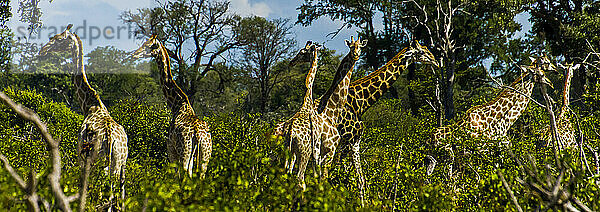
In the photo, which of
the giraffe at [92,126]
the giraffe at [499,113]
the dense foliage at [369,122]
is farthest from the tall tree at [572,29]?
the giraffe at [92,126]

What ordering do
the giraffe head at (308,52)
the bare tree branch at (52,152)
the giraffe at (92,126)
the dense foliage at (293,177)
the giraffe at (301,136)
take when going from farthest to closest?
the giraffe head at (308,52), the giraffe at (301,136), the giraffe at (92,126), the dense foliage at (293,177), the bare tree branch at (52,152)

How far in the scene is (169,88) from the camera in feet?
29.5

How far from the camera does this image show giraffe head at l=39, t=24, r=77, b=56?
877 centimetres

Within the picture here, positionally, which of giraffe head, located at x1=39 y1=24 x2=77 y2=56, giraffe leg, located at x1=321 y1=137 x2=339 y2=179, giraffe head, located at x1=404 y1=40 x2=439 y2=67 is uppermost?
giraffe head, located at x1=39 y1=24 x2=77 y2=56

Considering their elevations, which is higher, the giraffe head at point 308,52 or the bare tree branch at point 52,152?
the giraffe head at point 308,52

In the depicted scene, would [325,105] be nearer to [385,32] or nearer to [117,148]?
[117,148]

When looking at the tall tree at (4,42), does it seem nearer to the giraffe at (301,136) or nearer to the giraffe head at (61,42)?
the giraffe head at (61,42)

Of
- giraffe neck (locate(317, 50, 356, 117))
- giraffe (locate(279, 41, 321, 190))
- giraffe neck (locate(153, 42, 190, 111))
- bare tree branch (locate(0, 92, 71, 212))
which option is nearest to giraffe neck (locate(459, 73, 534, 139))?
giraffe neck (locate(317, 50, 356, 117))

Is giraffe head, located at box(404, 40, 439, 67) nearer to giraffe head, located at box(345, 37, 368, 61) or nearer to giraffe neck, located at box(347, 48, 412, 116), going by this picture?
giraffe neck, located at box(347, 48, 412, 116)

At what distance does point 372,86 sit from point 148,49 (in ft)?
15.0

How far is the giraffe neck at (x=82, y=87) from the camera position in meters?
8.40

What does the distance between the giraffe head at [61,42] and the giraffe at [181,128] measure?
1.28 metres

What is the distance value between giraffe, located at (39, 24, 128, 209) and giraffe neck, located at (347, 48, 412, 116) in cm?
434

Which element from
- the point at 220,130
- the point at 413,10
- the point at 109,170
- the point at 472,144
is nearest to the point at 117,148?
the point at 109,170
